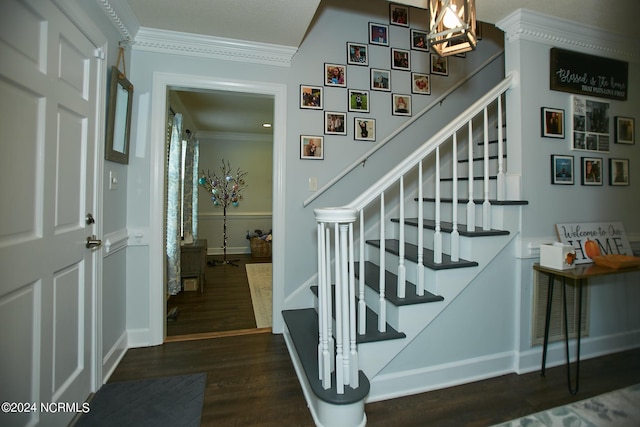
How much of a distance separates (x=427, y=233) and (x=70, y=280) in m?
2.15

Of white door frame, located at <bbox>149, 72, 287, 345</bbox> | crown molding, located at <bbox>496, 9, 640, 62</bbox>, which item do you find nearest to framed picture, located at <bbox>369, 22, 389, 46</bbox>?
crown molding, located at <bbox>496, 9, 640, 62</bbox>

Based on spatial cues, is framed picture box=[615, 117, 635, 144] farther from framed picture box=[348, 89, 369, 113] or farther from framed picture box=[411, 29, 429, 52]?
framed picture box=[348, 89, 369, 113]

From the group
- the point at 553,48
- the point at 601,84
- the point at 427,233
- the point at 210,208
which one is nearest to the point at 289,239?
the point at 427,233

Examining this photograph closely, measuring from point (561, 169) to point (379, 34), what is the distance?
181 centimetres

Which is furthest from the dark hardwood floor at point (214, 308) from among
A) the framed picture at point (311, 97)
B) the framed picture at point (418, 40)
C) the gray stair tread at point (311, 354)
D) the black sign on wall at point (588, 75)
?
the black sign on wall at point (588, 75)

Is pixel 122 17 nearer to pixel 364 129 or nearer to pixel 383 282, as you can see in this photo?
pixel 364 129

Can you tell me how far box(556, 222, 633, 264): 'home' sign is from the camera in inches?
82.1

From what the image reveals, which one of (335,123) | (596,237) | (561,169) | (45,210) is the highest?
(335,123)

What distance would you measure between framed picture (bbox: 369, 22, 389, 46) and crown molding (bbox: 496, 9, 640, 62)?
0.92 metres

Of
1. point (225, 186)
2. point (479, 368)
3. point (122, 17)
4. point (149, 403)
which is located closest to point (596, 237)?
point (479, 368)

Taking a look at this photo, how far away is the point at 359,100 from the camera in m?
2.68

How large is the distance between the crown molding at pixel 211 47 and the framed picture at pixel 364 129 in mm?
750

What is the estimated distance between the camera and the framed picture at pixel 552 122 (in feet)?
6.79

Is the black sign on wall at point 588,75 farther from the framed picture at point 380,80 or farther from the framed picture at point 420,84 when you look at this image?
the framed picture at point 380,80
